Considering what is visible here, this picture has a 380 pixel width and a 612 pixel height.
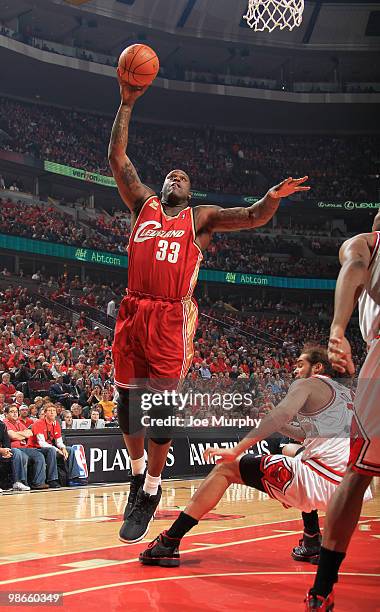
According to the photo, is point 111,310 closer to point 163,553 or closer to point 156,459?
point 156,459

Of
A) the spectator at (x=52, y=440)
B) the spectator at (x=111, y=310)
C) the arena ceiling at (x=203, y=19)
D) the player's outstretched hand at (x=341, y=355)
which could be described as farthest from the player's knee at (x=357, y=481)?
the arena ceiling at (x=203, y=19)

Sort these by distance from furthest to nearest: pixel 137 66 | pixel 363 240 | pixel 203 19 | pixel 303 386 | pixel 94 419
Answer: pixel 203 19 → pixel 94 419 → pixel 137 66 → pixel 303 386 → pixel 363 240

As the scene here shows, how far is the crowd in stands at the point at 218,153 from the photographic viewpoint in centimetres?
3095

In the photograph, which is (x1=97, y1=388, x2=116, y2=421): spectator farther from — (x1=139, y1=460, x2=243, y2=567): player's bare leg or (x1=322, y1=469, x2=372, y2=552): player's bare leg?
(x1=322, y1=469, x2=372, y2=552): player's bare leg

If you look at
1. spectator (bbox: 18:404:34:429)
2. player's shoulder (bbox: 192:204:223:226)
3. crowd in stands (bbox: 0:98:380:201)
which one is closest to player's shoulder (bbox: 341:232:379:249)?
player's shoulder (bbox: 192:204:223:226)

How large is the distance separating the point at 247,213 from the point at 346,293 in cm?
217

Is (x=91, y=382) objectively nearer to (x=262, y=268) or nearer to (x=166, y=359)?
(x=166, y=359)

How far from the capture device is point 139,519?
5062 millimetres


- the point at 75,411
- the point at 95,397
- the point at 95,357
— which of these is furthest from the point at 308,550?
the point at 95,357

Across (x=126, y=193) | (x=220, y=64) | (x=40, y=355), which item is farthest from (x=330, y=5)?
(x=126, y=193)

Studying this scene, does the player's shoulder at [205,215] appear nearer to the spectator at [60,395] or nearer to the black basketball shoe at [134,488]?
the black basketball shoe at [134,488]

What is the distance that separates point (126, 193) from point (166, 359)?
1174 mm

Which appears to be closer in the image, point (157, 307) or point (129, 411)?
point (157, 307)

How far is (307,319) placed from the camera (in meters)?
31.6
